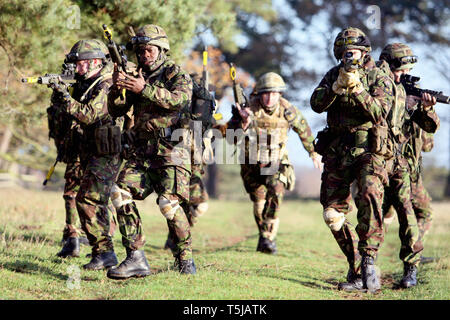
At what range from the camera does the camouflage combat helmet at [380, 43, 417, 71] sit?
769cm

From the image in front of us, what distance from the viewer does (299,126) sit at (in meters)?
9.54

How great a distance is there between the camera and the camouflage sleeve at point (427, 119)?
7.19 m

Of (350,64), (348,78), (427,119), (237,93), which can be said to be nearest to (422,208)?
(427,119)

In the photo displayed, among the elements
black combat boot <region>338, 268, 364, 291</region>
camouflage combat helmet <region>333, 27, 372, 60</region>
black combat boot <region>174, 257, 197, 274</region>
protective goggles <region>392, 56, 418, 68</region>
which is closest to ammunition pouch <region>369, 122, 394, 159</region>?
camouflage combat helmet <region>333, 27, 372, 60</region>

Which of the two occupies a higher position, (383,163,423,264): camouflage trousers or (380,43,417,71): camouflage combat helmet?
(380,43,417,71): camouflage combat helmet

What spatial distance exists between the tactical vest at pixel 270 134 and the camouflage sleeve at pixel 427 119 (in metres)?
2.44

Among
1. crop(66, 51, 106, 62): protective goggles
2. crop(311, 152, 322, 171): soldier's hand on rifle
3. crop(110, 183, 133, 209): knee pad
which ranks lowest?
A: crop(110, 183, 133, 209): knee pad

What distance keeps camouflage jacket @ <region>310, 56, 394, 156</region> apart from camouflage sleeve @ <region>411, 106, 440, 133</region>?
0.90m

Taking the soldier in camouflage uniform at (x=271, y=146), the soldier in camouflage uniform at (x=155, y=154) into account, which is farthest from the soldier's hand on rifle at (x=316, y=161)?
the soldier in camouflage uniform at (x=155, y=154)

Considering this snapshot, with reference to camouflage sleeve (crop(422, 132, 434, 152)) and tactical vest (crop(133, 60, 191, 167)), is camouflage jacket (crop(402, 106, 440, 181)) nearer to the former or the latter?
camouflage sleeve (crop(422, 132, 434, 152))

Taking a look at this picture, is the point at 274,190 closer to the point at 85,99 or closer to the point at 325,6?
the point at 85,99

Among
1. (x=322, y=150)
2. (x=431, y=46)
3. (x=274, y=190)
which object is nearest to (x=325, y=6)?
(x=431, y=46)

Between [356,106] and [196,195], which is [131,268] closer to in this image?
[356,106]

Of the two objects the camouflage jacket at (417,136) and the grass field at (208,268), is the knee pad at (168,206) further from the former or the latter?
the camouflage jacket at (417,136)
